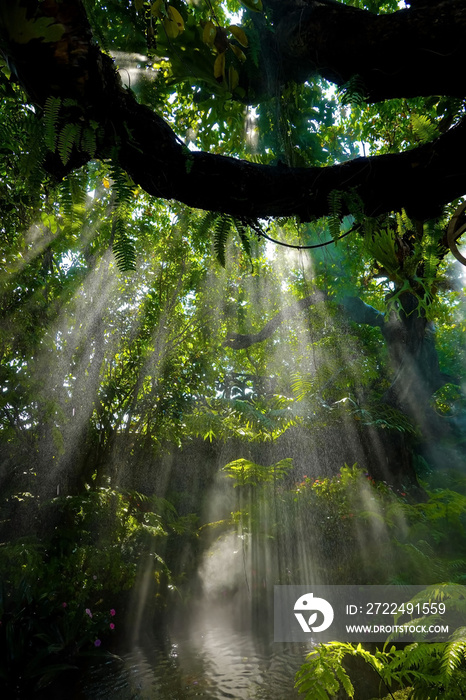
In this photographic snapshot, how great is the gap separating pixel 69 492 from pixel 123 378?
1.97 m

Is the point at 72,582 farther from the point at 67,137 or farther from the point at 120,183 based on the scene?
the point at 67,137

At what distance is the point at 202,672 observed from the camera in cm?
363

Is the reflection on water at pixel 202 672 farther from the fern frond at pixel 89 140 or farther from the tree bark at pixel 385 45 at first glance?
the tree bark at pixel 385 45

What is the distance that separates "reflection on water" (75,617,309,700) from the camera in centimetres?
317

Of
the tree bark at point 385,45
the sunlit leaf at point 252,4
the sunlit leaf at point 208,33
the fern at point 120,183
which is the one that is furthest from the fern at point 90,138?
the tree bark at point 385,45

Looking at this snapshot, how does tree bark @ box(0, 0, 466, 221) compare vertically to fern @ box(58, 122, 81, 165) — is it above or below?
above

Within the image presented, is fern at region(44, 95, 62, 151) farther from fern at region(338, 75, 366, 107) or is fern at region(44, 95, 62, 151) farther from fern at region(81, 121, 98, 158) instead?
fern at region(338, 75, 366, 107)

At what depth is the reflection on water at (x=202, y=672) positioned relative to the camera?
10.4 ft

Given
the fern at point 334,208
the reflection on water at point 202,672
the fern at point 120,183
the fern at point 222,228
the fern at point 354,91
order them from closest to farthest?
the fern at point 120,183 → the fern at point 334,208 → the fern at point 222,228 → the fern at point 354,91 → the reflection on water at point 202,672

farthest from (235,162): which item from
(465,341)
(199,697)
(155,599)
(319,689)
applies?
(465,341)

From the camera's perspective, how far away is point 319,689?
5.24 ft

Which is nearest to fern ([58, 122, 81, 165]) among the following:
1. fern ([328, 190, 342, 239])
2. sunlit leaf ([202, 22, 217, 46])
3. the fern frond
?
the fern frond

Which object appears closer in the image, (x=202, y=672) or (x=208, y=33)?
(x=208, y=33)

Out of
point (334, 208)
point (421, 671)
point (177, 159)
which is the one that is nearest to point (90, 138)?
point (177, 159)
